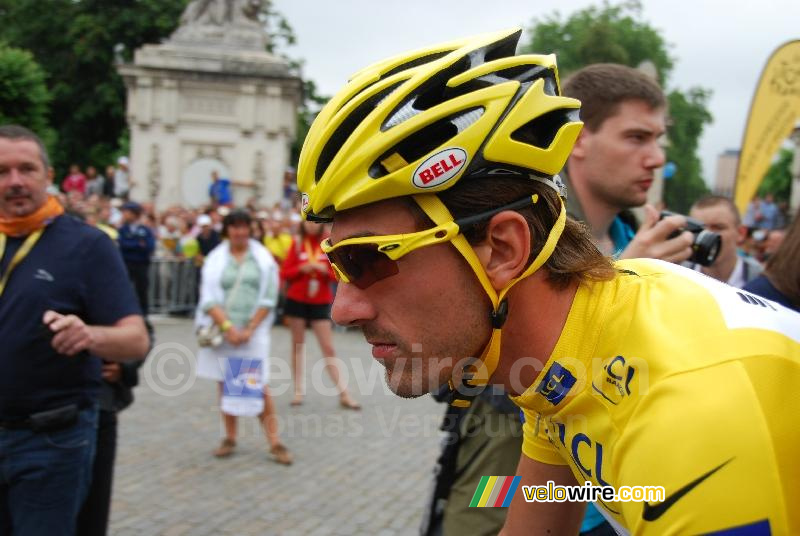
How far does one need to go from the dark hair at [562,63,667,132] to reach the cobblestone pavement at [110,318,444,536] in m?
3.68

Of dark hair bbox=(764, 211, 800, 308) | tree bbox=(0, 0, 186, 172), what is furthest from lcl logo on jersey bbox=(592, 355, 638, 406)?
tree bbox=(0, 0, 186, 172)

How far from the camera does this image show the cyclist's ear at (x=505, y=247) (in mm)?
1780

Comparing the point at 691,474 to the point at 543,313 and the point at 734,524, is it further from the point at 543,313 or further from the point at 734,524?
the point at 543,313

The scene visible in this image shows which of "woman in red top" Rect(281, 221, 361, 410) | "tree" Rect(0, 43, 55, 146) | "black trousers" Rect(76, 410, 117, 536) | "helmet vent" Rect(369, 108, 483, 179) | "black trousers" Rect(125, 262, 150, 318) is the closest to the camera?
"helmet vent" Rect(369, 108, 483, 179)

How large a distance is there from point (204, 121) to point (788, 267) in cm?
2257

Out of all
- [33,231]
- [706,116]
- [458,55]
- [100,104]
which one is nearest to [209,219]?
[33,231]

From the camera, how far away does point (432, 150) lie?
5.82 feet

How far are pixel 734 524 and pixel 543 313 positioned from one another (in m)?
0.66

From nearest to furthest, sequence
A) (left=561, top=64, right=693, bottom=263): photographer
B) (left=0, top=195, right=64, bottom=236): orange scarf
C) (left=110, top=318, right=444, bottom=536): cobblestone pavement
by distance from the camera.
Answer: (left=561, top=64, right=693, bottom=263): photographer, (left=0, top=195, right=64, bottom=236): orange scarf, (left=110, top=318, right=444, bottom=536): cobblestone pavement

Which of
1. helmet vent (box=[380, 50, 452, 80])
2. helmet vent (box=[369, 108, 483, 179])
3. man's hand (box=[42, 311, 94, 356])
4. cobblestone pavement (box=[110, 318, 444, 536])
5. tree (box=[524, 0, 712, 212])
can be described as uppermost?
tree (box=[524, 0, 712, 212])

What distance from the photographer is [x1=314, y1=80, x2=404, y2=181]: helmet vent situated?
6.14 feet

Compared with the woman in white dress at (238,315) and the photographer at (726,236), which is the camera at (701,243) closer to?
the photographer at (726,236)

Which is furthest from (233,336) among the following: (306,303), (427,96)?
(427,96)

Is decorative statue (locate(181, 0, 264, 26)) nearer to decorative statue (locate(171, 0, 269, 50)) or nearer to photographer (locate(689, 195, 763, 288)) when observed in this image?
decorative statue (locate(171, 0, 269, 50))
